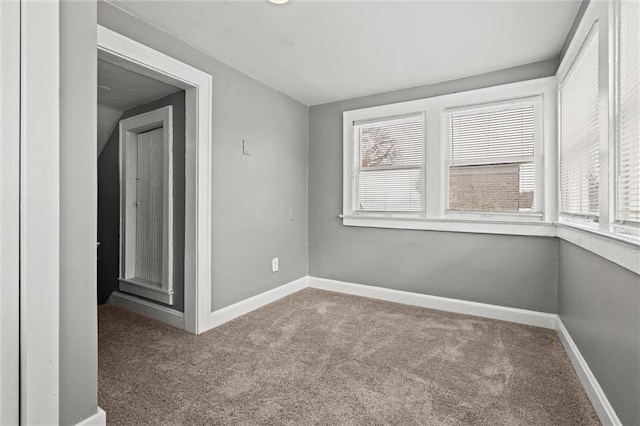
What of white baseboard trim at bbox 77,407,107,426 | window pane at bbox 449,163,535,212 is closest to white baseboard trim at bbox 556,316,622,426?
window pane at bbox 449,163,535,212

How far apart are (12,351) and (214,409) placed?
0.87 m

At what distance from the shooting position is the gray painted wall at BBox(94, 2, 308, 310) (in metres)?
A: 2.62

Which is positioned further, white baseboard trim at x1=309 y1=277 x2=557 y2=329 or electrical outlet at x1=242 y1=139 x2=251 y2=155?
electrical outlet at x1=242 y1=139 x2=251 y2=155

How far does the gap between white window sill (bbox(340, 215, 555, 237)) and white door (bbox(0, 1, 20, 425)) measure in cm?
281

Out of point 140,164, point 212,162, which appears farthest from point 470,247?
point 140,164

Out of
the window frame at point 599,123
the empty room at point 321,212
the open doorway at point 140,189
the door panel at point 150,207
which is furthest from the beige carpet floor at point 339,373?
the window frame at point 599,123

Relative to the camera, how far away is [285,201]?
3506 mm

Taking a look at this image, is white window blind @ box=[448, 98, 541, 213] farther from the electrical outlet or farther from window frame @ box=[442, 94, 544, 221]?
the electrical outlet

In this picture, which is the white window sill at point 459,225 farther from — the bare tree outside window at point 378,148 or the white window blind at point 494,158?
the bare tree outside window at point 378,148

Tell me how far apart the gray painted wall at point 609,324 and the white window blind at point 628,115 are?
29cm

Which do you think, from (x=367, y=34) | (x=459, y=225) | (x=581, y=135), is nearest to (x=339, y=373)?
(x=459, y=225)

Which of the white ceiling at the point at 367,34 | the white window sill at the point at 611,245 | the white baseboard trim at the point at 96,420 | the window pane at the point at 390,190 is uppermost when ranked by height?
the white ceiling at the point at 367,34

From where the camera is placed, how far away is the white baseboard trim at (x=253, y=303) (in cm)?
265

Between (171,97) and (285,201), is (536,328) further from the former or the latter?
(171,97)
